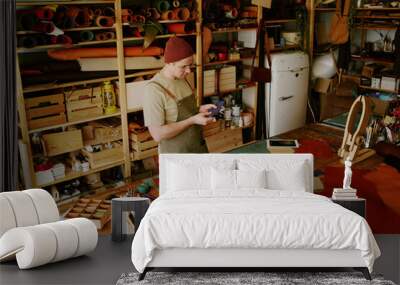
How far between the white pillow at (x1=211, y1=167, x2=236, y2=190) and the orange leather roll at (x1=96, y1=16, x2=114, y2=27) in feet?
7.02

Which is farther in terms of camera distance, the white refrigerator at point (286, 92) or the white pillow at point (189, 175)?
the white refrigerator at point (286, 92)

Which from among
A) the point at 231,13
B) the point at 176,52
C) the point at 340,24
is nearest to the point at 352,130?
the point at 231,13

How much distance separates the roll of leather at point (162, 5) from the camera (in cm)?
497

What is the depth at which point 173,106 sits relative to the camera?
3.71 meters

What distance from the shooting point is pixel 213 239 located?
8.36 feet

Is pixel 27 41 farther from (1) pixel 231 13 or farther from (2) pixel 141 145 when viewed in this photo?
(1) pixel 231 13

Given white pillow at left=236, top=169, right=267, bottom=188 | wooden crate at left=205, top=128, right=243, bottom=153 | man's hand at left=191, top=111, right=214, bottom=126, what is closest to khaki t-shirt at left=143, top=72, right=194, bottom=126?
man's hand at left=191, top=111, right=214, bottom=126

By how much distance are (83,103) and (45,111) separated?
40 cm

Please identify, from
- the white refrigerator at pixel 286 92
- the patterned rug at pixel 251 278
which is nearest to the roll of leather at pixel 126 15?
the white refrigerator at pixel 286 92

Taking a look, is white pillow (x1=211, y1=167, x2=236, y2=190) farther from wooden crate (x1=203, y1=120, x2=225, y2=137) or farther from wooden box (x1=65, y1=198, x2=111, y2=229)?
wooden crate (x1=203, y1=120, x2=225, y2=137)

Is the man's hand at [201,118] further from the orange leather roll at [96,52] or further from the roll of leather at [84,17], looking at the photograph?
the roll of leather at [84,17]

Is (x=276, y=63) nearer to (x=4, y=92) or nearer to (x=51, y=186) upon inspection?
(x=51, y=186)

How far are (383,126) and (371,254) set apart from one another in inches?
137

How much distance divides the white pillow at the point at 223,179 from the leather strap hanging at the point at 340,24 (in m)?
4.23
